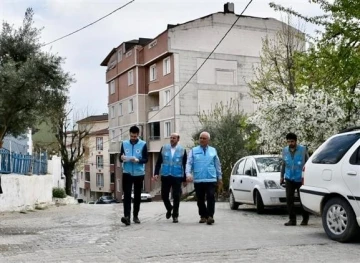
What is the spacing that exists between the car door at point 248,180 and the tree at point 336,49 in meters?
3.03

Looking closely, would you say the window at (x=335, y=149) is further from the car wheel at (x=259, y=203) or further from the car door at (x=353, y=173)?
the car wheel at (x=259, y=203)

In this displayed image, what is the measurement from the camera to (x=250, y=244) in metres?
7.61

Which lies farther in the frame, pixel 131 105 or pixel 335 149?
pixel 131 105

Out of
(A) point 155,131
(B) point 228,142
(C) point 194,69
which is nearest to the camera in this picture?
(B) point 228,142

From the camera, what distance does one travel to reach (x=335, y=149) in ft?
27.3

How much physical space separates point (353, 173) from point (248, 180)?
6.19 m

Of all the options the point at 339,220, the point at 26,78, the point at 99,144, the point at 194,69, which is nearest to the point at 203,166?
the point at 339,220

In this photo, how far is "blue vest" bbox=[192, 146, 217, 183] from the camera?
10.4 m

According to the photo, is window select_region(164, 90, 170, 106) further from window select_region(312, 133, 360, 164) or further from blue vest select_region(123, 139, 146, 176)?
window select_region(312, 133, 360, 164)

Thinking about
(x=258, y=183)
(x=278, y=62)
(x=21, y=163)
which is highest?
(x=278, y=62)

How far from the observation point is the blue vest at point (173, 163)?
10.7 metres

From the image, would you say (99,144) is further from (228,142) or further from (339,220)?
(339,220)

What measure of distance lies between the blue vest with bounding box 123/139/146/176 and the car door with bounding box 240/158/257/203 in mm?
4102

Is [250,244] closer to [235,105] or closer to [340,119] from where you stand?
[340,119]
